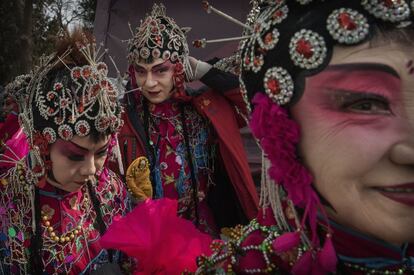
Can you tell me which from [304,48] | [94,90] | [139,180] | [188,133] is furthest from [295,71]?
[188,133]

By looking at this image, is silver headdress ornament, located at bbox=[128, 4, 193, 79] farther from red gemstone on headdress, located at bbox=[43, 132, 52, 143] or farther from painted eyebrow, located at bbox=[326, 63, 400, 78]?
painted eyebrow, located at bbox=[326, 63, 400, 78]

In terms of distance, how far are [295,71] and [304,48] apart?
2.5 inches

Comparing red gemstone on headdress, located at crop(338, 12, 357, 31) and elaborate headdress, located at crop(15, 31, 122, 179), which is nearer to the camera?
red gemstone on headdress, located at crop(338, 12, 357, 31)

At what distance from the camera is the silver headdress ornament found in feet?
11.4

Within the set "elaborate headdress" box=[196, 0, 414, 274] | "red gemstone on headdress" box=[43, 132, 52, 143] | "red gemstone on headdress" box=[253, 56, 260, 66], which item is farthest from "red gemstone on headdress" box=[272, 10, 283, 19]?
"red gemstone on headdress" box=[43, 132, 52, 143]

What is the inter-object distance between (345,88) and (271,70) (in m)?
0.21

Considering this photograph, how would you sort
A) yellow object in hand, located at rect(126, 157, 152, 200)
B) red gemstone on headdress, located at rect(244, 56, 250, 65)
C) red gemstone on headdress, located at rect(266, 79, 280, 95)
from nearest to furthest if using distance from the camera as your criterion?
red gemstone on headdress, located at rect(266, 79, 280, 95), red gemstone on headdress, located at rect(244, 56, 250, 65), yellow object in hand, located at rect(126, 157, 152, 200)

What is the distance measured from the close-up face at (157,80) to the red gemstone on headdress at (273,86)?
216 cm

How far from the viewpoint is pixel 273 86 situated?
130 cm

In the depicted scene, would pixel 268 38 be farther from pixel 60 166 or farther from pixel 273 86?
pixel 60 166

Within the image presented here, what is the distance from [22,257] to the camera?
7.17 feet

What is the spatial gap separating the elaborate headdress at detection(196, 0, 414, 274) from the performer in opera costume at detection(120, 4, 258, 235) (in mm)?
1942

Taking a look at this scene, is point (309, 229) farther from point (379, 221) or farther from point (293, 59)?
point (293, 59)

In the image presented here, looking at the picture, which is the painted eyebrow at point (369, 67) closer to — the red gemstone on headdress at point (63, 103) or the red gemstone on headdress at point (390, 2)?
the red gemstone on headdress at point (390, 2)
